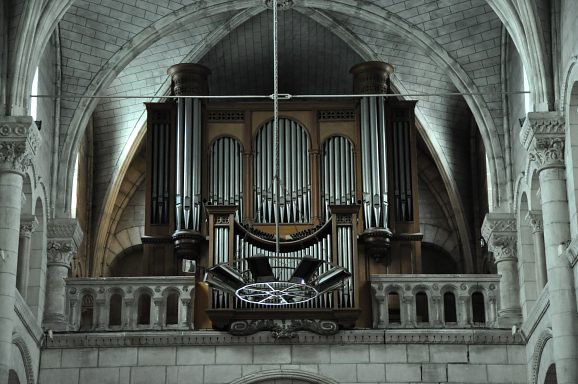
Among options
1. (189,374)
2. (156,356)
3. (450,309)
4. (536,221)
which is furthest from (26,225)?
(450,309)

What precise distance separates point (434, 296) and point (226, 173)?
424 centimetres

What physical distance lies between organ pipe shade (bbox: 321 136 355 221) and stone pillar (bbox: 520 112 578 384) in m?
4.06

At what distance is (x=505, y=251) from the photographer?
23.4 meters

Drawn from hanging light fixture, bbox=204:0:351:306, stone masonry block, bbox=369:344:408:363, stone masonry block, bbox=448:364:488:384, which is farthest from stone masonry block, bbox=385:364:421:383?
hanging light fixture, bbox=204:0:351:306

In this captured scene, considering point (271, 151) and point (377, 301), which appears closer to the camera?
point (377, 301)

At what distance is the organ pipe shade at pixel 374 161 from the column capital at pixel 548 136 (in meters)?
3.90

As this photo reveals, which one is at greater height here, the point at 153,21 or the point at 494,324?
the point at 153,21

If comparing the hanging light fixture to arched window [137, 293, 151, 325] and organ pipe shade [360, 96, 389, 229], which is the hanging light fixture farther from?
arched window [137, 293, 151, 325]

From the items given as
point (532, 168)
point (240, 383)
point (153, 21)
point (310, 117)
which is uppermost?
point (153, 21)

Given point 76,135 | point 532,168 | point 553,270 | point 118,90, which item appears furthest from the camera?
point 118,90

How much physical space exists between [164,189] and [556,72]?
7.21m

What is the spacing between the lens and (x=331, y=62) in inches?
1089

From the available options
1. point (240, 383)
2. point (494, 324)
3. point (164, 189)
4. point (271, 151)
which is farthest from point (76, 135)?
point (494, 324)

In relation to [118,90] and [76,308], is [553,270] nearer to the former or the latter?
[76,308]
